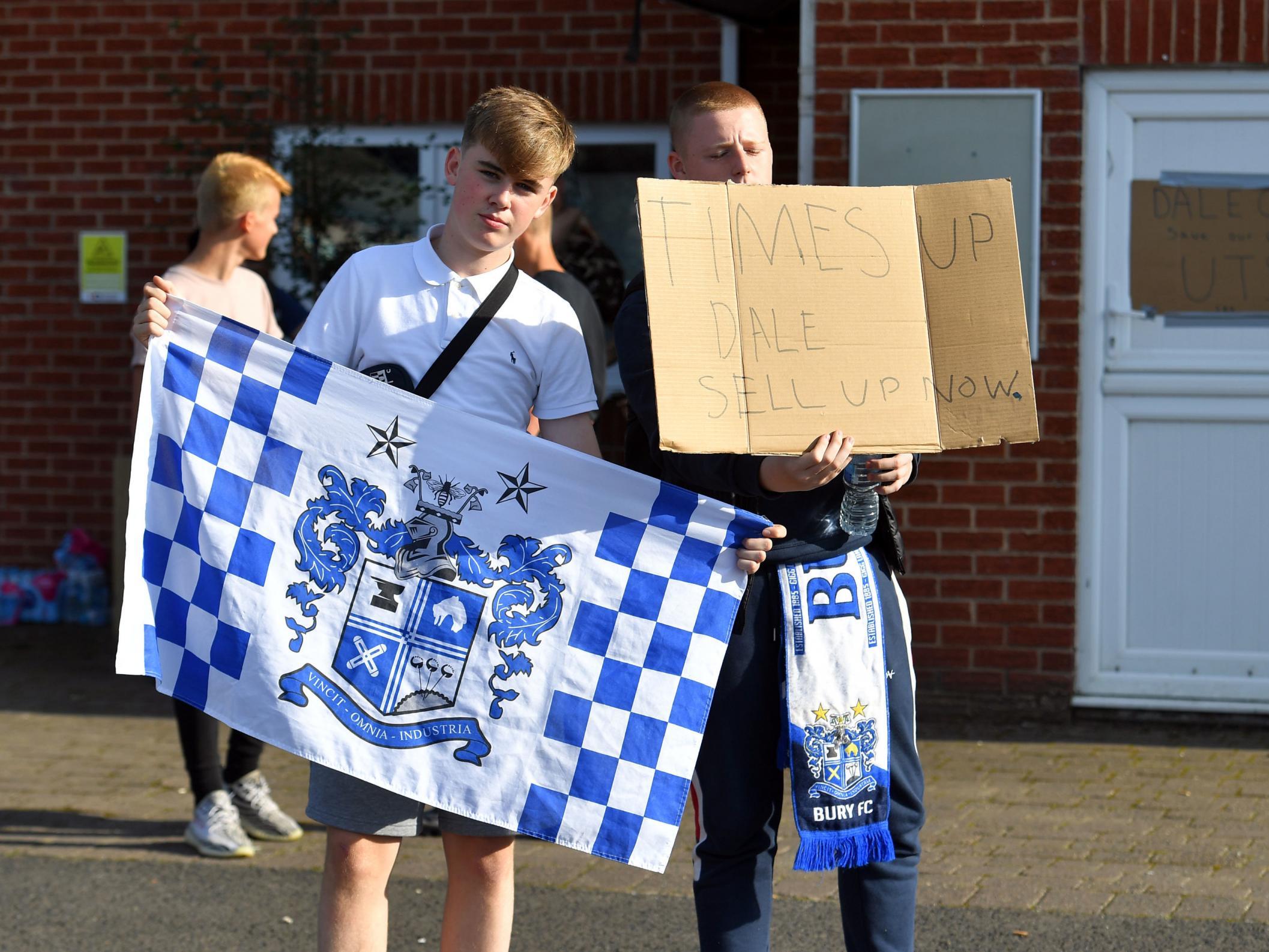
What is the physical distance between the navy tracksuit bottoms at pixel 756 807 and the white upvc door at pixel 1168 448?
3.50 m

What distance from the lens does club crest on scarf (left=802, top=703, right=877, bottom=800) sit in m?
2.80

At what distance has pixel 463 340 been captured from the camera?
9.41 feet

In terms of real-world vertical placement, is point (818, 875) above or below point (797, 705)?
below

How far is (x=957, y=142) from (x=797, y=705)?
12.7 feet

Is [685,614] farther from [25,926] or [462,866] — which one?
[25,926]

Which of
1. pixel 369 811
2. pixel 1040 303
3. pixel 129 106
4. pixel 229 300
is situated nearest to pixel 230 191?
pixel 229 300

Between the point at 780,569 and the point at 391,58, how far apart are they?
552 cm

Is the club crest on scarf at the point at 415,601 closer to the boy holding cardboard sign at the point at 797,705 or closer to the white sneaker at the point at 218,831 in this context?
the boy holding cardboard sign at the point at 797,705

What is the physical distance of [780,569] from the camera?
9.35 ft

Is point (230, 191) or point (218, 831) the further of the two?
point (218, 831)

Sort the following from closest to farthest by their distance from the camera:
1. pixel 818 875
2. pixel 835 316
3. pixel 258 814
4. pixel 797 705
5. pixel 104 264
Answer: pixel 835 316, pixel 797 705, pixel 818 875, pixel 258 814, pixel 104 264

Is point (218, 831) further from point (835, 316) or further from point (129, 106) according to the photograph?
point (129, 106)

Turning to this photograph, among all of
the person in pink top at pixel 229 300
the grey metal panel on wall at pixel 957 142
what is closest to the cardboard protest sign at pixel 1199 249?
the grey metal panel on wall at pixel 957 142

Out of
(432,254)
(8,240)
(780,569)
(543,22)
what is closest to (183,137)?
(8,240)
